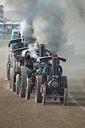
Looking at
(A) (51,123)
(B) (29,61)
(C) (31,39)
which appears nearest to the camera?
(A) (51,123)

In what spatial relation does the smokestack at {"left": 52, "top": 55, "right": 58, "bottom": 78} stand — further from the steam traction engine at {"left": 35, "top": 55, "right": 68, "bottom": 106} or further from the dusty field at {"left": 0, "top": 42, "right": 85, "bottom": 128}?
the dusty field at {"left": 0, "top": 42, "right": 85, "bottom": 128}

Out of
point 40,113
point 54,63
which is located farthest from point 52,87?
point 40,113

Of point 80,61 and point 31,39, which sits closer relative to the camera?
point 31,39

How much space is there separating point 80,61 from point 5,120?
3129 centimetres

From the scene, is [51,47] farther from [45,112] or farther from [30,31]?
[30,31]

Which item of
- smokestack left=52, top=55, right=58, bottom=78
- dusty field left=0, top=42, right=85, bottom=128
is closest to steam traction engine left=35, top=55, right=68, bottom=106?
smokestack left=52, top=55, right=58, bottom=78

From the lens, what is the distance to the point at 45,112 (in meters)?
14.8

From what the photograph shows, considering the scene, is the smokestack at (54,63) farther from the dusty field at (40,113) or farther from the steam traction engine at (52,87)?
the dusty field at (40,113)

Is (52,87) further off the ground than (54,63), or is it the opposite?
(54,63)

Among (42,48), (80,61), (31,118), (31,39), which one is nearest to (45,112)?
(31,118)

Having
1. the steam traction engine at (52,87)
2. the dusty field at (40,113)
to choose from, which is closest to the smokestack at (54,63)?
the steam traction engine at (52,87)

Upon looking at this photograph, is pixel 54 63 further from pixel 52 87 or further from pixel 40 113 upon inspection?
pixel 40 113

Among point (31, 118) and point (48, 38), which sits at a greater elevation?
point (48, 38)

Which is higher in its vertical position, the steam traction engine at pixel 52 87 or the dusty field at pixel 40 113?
the steam traction engine at pixel 52 87
